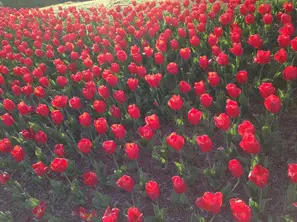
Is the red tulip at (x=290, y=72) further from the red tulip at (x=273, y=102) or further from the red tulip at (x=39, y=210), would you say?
the red tulip at (x=39, y=210)

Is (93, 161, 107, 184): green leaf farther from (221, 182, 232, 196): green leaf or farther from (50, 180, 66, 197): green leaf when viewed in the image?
(221, 182, 232, 196): green leaf

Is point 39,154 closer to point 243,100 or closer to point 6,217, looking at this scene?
point 6,217

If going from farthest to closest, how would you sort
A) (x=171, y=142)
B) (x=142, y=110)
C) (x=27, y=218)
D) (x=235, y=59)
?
(x=235, y=59)
(x=142, y=110)
(x=27, y=218)
(x=171, y=142)

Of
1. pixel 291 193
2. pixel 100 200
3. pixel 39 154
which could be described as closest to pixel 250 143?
pixel 291 193

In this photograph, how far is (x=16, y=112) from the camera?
562 centimetres

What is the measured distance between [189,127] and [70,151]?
60.6 inches

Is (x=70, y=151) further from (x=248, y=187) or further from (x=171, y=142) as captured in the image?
(x=248, y=187)

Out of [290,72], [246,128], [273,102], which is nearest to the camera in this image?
[246,128]

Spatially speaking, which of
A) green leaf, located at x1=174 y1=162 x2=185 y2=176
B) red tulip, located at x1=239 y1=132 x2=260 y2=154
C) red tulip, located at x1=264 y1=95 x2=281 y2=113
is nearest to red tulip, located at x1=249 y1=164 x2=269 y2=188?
red tulip, located at x1=239 y1=132 x2=260 y2=154

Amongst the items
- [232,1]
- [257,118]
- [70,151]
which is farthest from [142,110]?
[232,1]

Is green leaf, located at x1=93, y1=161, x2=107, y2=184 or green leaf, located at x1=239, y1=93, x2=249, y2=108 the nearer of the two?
green leaf, located at x1=93, y1=161, x2=107, y2=184

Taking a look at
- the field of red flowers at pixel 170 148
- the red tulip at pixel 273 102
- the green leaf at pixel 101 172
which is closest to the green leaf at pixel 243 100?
the field of red flowers at pixel 170 148

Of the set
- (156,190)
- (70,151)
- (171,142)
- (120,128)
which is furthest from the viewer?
(70,151)

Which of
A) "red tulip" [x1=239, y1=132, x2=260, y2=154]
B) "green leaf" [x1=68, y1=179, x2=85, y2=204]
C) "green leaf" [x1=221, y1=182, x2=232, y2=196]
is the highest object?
"red tulip" [x1=239, y1=132, x2=260, y2=154]
